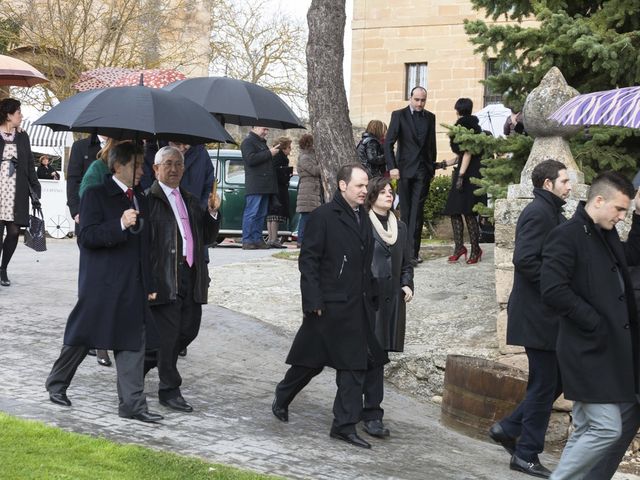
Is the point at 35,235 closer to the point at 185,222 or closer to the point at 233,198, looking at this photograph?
the point at 185,222

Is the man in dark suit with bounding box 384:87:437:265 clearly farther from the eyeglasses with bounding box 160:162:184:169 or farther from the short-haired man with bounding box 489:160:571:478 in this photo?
the short-haired man with bounding box 489:160:571:478

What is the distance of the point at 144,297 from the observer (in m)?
8.04

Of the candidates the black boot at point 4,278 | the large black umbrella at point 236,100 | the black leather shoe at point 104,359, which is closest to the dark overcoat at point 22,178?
the black boot at point 4,278

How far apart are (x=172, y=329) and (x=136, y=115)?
5.11ft

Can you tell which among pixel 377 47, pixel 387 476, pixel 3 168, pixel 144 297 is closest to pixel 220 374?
pixel 144 297

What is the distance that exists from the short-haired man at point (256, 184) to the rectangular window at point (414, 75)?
17782mm

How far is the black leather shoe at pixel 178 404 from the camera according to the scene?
27.7ft

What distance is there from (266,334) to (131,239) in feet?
12.2

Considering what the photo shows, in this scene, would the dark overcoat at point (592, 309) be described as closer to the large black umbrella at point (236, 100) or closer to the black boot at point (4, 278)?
the large black umbrella at point (236, 100)

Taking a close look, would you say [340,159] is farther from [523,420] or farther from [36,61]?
[36,61]

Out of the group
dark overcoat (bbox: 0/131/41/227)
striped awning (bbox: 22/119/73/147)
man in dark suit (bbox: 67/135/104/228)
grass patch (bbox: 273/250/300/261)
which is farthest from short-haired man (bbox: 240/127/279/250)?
striped awning (bbox: 22/119/73/147)

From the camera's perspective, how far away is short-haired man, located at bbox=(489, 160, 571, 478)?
7.93 m

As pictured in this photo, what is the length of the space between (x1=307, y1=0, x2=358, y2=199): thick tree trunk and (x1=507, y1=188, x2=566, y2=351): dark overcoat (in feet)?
23.0

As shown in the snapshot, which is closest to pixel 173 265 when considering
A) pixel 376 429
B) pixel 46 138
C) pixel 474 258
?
pixel 376 429
